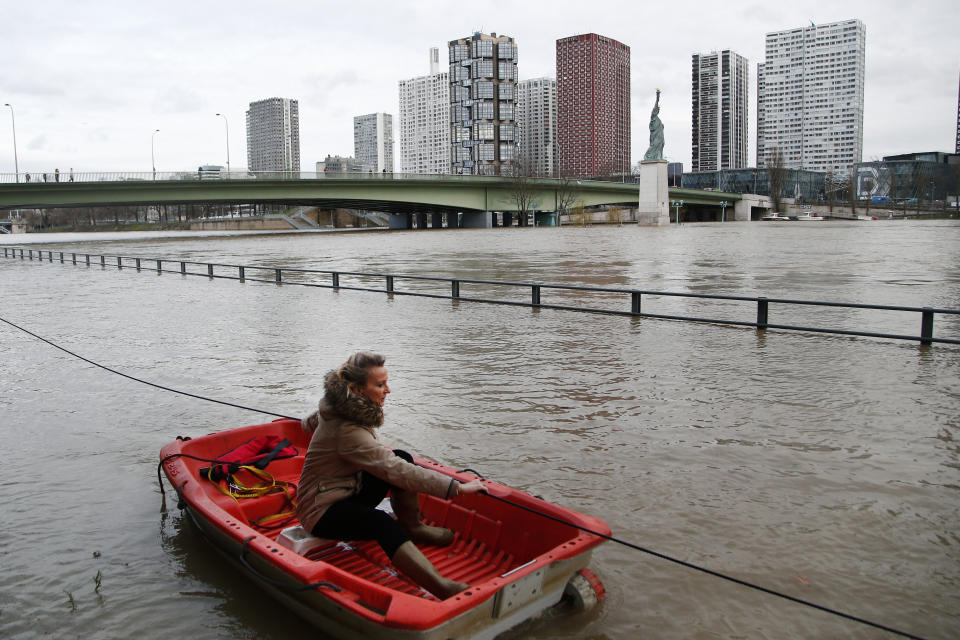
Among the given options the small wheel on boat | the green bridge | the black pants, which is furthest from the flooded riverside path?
the green bridge

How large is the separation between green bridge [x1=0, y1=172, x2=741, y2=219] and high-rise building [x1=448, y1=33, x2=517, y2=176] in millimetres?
84584

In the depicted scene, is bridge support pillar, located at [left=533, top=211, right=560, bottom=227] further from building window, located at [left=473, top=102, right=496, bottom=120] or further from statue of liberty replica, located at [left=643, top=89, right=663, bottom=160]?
building window, located at [left=473, top=102, right=496, bottom=120]

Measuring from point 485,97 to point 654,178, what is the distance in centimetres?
9865

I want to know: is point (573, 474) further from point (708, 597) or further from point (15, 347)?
point (15, 347)

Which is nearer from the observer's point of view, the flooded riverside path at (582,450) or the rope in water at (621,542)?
the rope in water at (621,542)

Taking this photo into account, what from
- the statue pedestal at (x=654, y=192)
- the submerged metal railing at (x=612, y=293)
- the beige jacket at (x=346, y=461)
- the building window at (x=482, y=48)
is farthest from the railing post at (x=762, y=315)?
the building window at (x=482, y=48)

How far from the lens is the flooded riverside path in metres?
4.26

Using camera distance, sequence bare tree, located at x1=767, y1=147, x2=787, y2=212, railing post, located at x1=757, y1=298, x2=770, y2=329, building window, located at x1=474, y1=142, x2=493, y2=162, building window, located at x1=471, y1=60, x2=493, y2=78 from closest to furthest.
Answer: railing post, located at x1=757, y1=298, x2=770, y2=329 → bare tree, located at x1=767, y1=147, x2=787, y2=212 → building window, located at x1=471, y1=60, x2=493, y2=78 → building window, located at x1=474, y1=142, x2=493, y2=162

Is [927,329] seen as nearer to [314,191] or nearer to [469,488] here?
[469,488]

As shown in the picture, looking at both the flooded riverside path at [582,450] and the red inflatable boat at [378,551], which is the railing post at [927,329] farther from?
the red inflatable boat at [378,551]

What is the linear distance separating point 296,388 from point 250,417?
4.34 feet

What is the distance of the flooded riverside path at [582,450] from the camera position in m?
4.26

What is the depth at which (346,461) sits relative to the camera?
425 centimetres

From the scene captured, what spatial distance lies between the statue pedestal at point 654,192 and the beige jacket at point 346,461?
9458 centimetres
